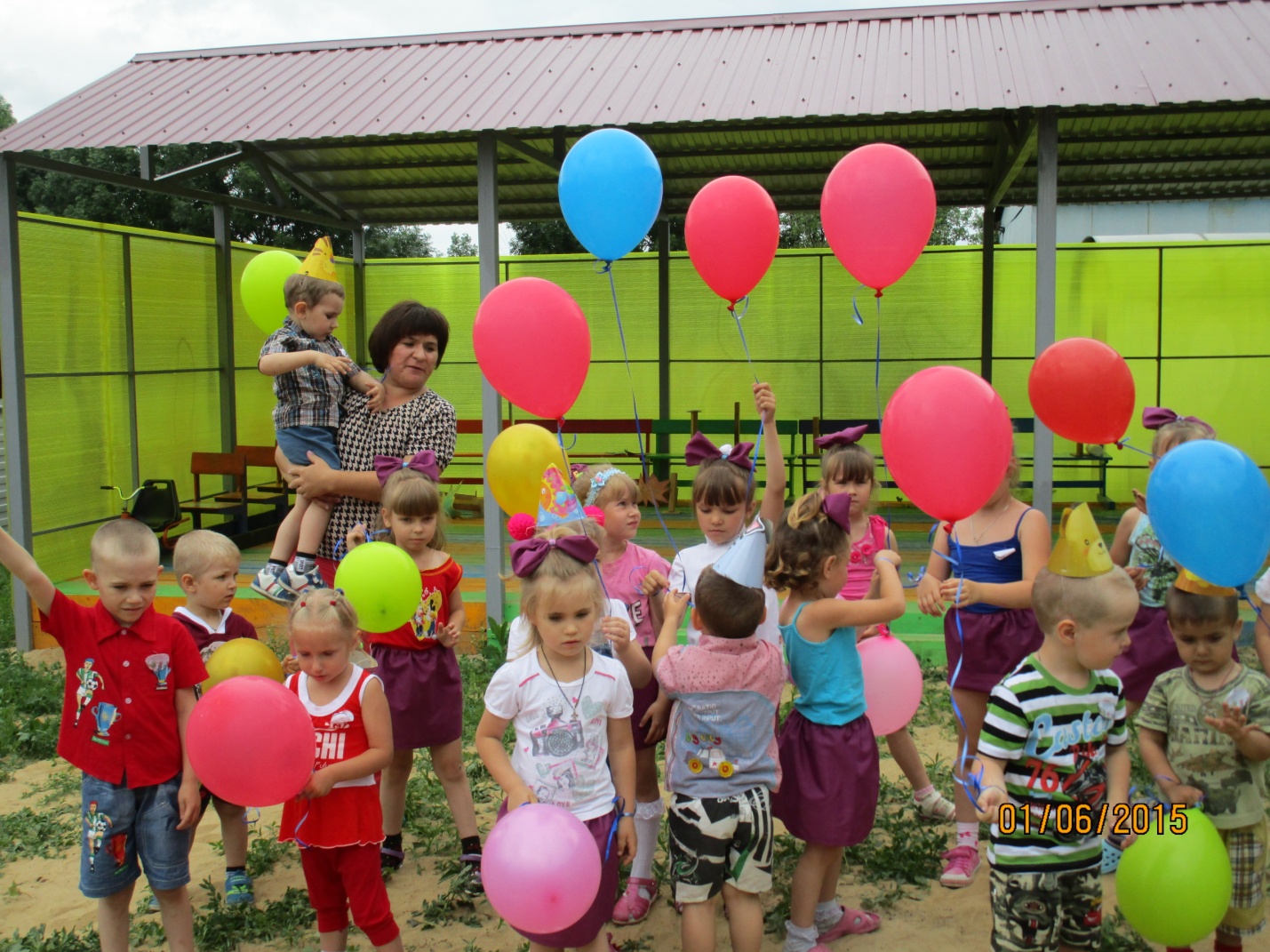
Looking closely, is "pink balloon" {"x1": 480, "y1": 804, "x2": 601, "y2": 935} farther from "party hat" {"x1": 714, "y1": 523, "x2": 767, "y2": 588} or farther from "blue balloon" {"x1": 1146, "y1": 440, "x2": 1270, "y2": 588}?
"blue balloon" {"x1": 1146, "y1": 440, "x2": 1270, "y2": 588}

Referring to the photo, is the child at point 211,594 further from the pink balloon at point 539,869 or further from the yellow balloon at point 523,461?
the pink balloon at point 539,869

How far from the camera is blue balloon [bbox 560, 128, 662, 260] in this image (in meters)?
3.57

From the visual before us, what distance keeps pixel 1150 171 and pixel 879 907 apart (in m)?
7.79

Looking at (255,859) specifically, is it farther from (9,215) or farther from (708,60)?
(708,60)

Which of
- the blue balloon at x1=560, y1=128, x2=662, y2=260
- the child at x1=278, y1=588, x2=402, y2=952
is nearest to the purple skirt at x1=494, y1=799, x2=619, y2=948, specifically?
the child at x1=278, y1=588, x2=402, y2=952

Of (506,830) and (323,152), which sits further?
(323,152)

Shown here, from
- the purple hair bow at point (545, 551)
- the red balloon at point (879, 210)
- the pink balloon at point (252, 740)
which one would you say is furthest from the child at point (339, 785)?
the red balloon at point (879, 210)

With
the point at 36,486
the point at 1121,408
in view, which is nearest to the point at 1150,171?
the point at 1121,408

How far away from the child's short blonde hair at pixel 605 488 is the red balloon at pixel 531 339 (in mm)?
289

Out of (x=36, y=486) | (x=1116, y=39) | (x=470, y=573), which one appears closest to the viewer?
(x=1116, y=39)

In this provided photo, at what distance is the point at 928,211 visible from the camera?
3494 mm

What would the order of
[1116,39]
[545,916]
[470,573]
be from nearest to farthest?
[545,916]
[1116,39]
[470,573]

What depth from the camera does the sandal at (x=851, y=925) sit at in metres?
3.08

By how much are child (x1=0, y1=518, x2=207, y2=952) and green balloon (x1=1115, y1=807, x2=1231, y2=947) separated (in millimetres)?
2362
